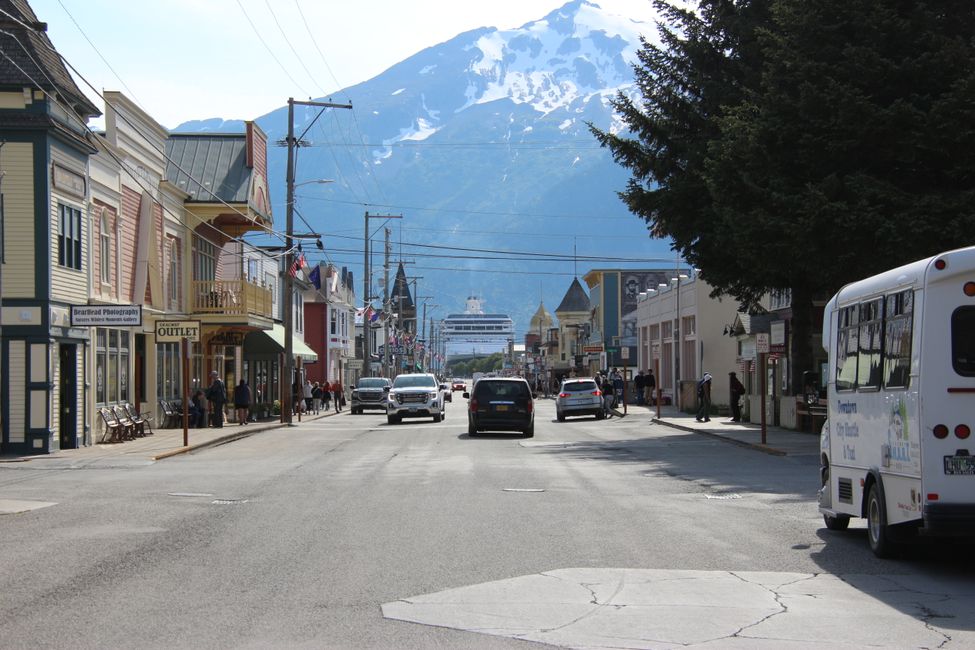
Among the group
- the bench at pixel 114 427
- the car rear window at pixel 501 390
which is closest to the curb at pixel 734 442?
the car rear window at pixel 501 390

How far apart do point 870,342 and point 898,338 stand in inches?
38.9

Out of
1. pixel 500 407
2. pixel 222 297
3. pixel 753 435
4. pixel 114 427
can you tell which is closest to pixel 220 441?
pixel 114 427

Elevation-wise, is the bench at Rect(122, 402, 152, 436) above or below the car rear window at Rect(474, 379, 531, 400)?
below

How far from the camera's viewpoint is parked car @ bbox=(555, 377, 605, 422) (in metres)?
47.5

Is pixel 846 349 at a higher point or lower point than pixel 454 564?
higher

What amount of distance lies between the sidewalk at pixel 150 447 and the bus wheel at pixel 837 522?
1571 cm

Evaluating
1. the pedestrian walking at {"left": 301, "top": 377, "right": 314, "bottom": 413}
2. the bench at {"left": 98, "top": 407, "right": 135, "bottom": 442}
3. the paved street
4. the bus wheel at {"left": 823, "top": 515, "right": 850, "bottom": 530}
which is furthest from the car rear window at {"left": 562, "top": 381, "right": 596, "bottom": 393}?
the bus wheel at {"left": 823, "top": 515, "right": 850, "bottom": 530}

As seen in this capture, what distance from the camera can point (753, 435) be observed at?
32812 mm

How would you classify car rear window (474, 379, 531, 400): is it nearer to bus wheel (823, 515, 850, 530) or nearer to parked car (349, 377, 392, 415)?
bus wheel (823, 515, 850, 530)

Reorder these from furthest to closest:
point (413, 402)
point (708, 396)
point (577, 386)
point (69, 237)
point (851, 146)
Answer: point (577, 386), point (413, 402), point (708, 396), point (69, 237), point (851, 146)

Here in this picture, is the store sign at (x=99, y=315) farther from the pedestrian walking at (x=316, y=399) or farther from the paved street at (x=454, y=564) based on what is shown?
the pedestrian walking at (x=316, y=399)

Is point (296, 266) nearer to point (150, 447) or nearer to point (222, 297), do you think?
point (222, 297)

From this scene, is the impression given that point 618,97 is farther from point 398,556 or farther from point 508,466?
point 398,556

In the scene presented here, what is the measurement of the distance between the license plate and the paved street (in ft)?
3.17
